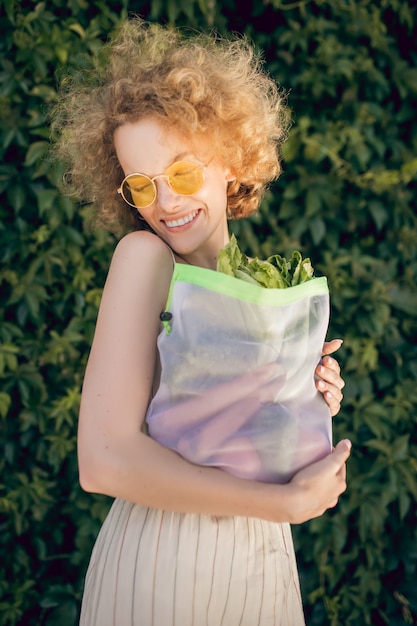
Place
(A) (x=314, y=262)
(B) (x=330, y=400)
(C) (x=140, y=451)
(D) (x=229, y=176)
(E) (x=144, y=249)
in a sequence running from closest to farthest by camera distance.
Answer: (C) (x=140, y=451)
(E) (x=144, y=249)
(B) (x=330, y=400)
(D) (x=229, y=176)
(A) (x=314, y=262)

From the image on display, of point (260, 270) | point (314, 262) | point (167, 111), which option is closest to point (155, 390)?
point (260, 270)

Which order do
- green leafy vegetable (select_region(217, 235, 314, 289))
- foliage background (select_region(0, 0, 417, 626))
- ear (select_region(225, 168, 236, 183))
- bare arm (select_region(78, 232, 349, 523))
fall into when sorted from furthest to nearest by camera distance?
foliage background (select_region(0, 0, 417, 626)) → ear (select_region(225, 168, 236, 183)) → green leafy vegetable (select_region(217, 235, 314, 289)) → bare arm (select_region(78, 232, 349, 523))

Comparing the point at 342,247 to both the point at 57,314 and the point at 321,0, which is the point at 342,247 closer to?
the point at 321,0

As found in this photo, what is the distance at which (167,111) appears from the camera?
1.52m

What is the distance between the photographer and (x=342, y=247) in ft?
10.4

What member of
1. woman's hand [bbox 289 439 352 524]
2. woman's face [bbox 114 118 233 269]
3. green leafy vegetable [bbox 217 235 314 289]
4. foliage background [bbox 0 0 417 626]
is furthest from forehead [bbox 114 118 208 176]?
foliage background [bbox 0 0 417 626]

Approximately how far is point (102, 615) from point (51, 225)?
66.0 inches

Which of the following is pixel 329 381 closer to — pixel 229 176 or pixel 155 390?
pixel 155 390

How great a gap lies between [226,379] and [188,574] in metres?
0.42

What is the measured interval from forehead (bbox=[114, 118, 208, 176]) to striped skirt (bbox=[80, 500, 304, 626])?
2.38 ft

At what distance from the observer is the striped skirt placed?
1430 millimetres

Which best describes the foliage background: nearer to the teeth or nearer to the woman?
the woman

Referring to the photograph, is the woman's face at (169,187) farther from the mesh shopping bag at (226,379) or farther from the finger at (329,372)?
the finger at (329,372)

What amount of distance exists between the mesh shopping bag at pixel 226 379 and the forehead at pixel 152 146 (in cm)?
30
